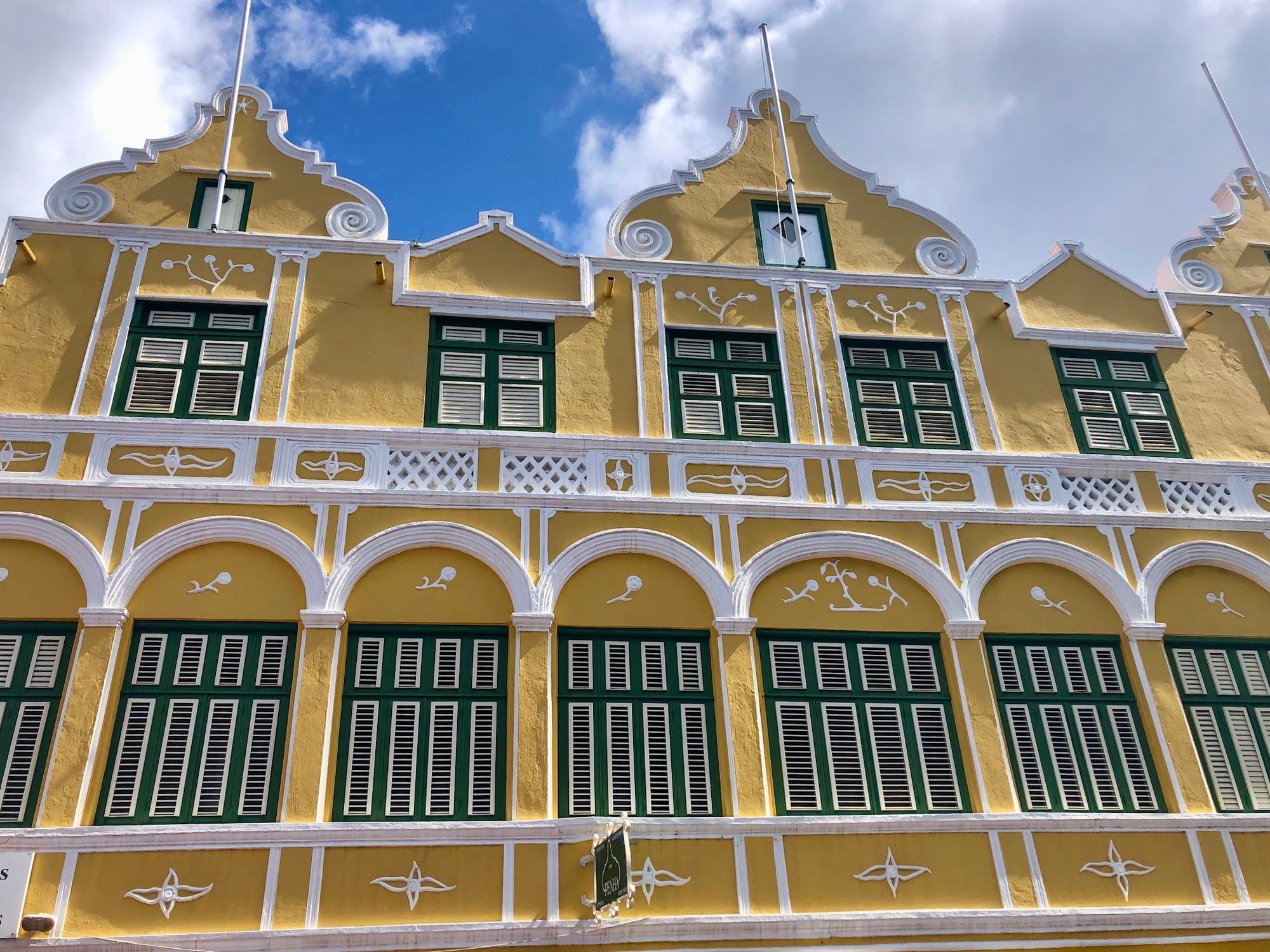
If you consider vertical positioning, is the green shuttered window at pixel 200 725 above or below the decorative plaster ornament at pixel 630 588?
below

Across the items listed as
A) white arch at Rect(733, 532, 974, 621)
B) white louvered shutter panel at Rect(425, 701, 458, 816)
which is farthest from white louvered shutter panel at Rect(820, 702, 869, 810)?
white louvered shutter panel at Rect(425, 701, 458, 816)

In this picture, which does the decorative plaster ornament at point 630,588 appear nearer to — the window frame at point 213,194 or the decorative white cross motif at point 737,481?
the decorative white cross motif at point 737,481

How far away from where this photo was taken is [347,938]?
10.1 metres

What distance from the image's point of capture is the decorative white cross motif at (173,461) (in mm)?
12469

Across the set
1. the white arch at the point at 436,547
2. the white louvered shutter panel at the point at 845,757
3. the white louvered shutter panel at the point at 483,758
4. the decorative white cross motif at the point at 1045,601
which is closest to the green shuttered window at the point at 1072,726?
the decorative white cross motif at the point at 1045,601

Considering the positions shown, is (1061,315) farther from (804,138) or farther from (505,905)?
(505,905)

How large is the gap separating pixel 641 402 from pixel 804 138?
5563mm

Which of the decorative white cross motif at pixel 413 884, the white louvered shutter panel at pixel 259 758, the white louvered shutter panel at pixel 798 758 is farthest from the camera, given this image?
the white louvered shutter panel at pixel 798 758

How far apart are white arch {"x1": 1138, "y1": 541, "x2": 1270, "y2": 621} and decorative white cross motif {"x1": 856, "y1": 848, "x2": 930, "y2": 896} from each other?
4876 millimetres

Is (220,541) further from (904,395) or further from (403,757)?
(904,395)

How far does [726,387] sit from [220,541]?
6.18 meters

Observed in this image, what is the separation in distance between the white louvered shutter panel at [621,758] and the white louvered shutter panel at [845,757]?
2.04 meters

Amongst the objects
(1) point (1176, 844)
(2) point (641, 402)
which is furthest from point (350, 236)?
(1) point (1176, 844)

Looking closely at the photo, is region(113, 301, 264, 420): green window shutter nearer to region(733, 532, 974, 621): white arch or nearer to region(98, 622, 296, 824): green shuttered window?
region(98, 622, 296, 824): green shuttered window
